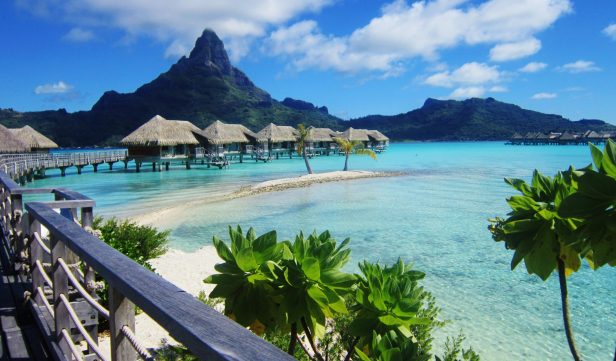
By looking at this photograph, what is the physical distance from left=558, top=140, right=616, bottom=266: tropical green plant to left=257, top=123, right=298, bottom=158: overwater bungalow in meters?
50.6

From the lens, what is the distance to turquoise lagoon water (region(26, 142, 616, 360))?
6.47 meters

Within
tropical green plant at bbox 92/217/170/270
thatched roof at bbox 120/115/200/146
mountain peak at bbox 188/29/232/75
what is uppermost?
mountain peak at bbox 188/29/232/75

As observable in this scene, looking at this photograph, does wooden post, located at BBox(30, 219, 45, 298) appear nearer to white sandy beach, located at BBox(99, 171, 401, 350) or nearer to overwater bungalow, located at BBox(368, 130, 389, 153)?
white sandy beach, located at BBox(99, 171, 401, 350)

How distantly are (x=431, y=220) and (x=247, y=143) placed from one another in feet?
129

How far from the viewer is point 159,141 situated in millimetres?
37219

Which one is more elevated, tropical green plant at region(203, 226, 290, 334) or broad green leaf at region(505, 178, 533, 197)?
broad green leaf at region(505, 178, 533, 197)

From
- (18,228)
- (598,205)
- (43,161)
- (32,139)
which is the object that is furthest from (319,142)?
(598,205)

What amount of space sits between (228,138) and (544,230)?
45286mm

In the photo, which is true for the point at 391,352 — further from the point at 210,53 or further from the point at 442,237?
the point at 210,53

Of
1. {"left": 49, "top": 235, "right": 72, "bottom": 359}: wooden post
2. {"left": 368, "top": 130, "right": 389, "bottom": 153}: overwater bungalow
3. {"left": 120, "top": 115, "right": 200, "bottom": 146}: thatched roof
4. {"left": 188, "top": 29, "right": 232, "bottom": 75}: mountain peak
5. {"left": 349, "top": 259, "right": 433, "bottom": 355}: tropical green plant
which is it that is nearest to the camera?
{"left": 349, "top": 259, "right": 433, "bottom": 355}: tropical green plant

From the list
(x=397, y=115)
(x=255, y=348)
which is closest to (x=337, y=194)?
(x=255, y=348)

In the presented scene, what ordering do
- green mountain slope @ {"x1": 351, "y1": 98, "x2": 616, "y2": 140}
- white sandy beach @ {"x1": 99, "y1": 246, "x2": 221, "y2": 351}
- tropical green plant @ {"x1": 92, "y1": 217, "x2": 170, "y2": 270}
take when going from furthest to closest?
green mountain slope @ {"x1": 351, "y1": 98, "x2": 616, "y2": 140}, tropical green plant @ {"x1": 92, "y1": 217, "x2": 170, "y2": 270}, white sandy beach @ {"x1": 99, "y1": 246, "x2": 221, "y2": 351}

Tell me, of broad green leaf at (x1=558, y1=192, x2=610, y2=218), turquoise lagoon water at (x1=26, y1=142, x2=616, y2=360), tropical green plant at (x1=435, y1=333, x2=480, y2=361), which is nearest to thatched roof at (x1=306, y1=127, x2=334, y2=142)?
turquoise lagoon water at (x1=26, y1=142, x2=616, y2=360)

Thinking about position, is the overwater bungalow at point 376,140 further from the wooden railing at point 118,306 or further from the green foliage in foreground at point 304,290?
the green foliage in foreground at point 304,290
